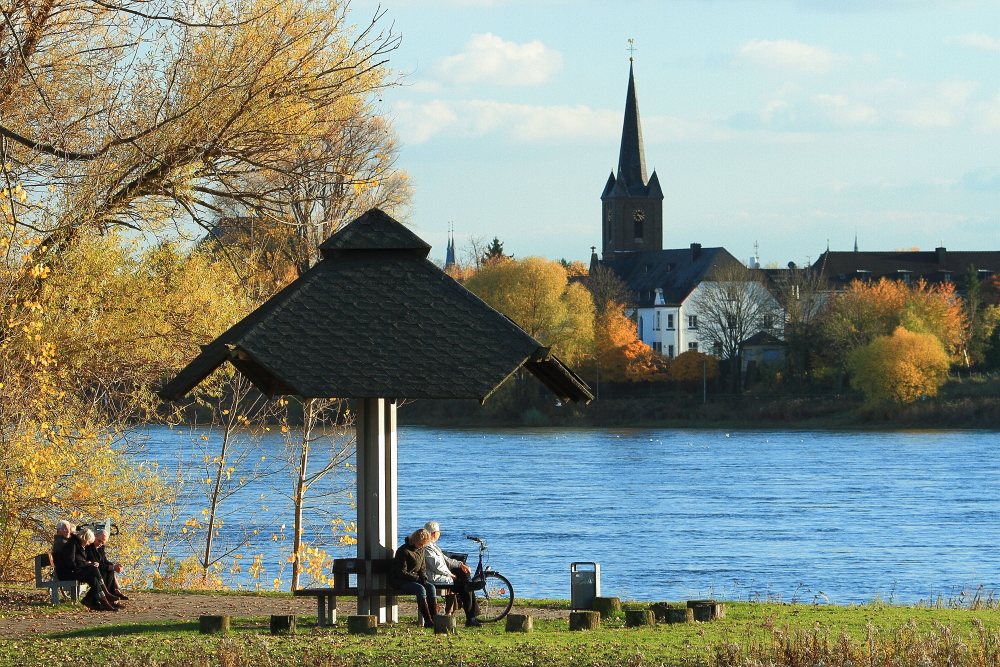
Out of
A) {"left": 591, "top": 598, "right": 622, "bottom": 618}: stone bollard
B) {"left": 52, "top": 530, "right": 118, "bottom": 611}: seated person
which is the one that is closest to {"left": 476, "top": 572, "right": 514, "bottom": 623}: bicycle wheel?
{"left": 591, "top": 598, "right": 622, "bottom": 618}: stone bollard

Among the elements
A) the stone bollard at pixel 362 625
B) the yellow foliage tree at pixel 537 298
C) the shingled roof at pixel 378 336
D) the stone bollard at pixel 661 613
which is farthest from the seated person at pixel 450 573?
the yellow foliage tree at pixel 537 298

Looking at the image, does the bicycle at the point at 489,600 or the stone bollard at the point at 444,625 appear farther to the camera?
the bicycle at the point at 489,600

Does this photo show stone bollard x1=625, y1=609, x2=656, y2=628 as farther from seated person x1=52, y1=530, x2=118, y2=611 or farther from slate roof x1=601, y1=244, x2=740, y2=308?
slate roof x1=601, y1=244, x2=740, y2=308

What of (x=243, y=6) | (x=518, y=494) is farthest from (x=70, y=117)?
(x=518, y=494)

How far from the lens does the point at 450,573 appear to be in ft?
42.2

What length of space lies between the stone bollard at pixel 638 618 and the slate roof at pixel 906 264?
121 metres

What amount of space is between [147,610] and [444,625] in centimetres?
391

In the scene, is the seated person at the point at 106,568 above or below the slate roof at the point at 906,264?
below

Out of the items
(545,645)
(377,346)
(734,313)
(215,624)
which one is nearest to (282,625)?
(215,624)

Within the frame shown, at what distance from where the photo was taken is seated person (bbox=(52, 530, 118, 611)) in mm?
14203

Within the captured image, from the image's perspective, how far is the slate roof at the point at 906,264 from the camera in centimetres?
13150

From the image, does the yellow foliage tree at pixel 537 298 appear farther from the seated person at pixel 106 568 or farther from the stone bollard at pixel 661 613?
the stone bollard at pixel 661 613

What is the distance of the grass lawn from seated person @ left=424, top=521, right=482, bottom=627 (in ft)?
0.99

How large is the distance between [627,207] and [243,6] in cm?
13757
